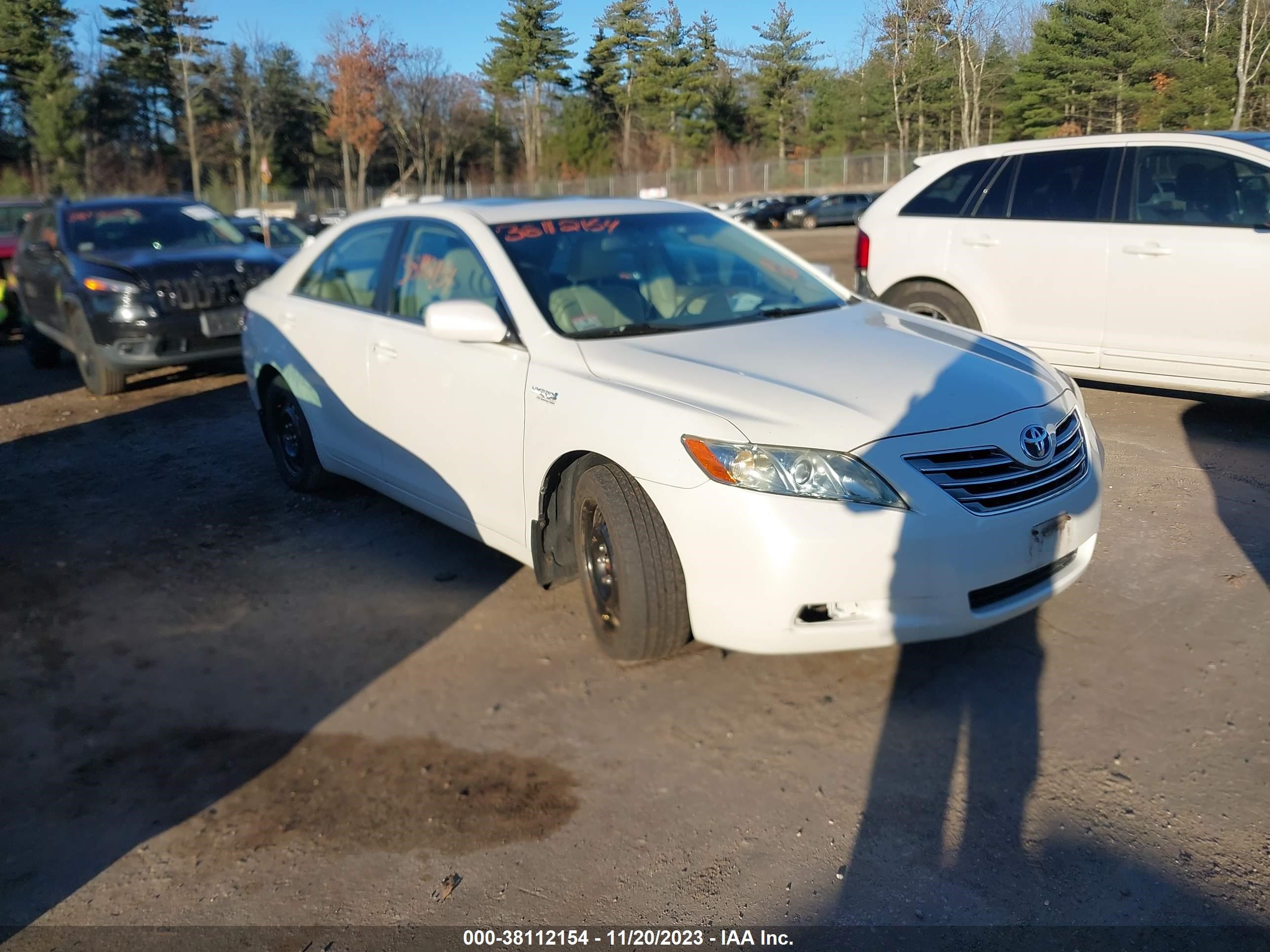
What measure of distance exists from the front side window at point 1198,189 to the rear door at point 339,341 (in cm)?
448

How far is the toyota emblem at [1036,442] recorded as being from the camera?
3447 mm

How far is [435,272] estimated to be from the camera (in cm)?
473

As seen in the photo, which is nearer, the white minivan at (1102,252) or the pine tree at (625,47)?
the white minivan at (1102,252)

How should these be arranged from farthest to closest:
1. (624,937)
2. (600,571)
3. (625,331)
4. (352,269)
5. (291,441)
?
1. (291,441)
2. (352,269)
3. (625,331)
4. (600,571)
5. (624,937)

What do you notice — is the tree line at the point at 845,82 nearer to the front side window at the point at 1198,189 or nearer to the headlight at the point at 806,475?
the front side window at the point at 1198,189

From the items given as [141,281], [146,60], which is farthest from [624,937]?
[146,60]

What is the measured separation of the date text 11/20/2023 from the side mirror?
7.22ft

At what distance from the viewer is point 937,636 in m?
3.35

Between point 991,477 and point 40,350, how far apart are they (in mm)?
11197

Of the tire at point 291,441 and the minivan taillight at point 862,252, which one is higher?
the minivan taillight at point 862,252

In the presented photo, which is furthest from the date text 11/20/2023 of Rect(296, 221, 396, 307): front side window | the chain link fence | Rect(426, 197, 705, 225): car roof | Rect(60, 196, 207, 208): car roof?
Rect(60, 196, 207, 208): car roof

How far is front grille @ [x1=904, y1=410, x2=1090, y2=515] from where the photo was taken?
3.26 metres

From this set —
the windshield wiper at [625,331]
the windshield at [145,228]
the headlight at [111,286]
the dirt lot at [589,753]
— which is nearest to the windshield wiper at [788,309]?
the windshield wiper at [625,331]

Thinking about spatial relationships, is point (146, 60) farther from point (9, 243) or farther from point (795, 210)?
point (9, 243)
